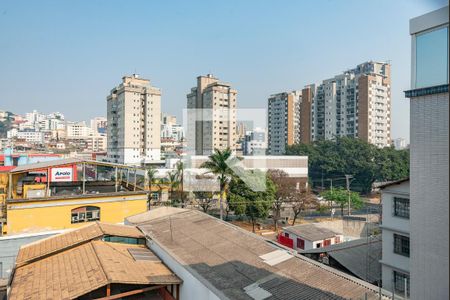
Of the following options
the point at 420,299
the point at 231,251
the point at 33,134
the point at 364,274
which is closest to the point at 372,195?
the point at 364,274

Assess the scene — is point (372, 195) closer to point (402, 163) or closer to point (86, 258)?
point (402, 163)

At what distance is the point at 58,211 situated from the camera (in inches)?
595

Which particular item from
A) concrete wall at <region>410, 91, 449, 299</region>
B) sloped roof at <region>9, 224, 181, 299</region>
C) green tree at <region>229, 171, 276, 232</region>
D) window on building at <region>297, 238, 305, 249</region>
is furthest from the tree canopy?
concrete wall at <region>410, 91, 449, 299</region>

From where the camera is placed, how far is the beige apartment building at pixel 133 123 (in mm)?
53688

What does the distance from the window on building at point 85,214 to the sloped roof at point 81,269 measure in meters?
4.17

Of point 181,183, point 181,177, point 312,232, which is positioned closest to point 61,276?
point 312,232

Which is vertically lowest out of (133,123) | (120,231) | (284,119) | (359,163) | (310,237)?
(310,237)

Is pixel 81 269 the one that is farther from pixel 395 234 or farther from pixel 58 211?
pixel 395 234

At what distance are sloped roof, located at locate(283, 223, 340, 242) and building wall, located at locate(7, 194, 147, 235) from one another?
336 inches

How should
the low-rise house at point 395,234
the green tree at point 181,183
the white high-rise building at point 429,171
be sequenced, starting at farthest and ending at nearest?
1. the green tree at point 181,183
2. the low-rise house at point 395,234
3. the white high-rise building at point 429,171

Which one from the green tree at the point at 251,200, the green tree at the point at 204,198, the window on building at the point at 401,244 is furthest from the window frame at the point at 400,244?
the green tree at the point at 204,198

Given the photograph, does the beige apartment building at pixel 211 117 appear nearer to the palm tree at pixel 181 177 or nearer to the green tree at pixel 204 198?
the palm tree at pixel 181 177

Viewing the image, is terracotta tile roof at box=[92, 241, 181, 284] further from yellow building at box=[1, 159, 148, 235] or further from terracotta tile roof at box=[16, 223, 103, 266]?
yellow building at box=[1, 159, 148, 235]

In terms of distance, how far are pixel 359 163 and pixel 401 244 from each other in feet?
119
